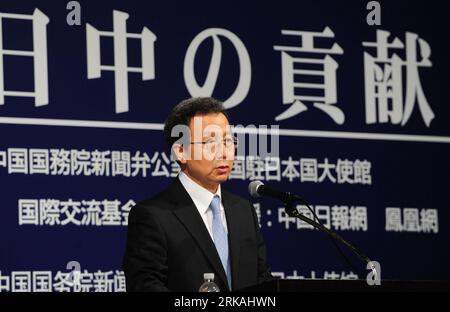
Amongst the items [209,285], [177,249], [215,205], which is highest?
[215,205]

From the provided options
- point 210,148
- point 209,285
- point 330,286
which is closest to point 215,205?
point 210,148

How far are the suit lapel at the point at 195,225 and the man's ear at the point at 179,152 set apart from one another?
0.12 metres

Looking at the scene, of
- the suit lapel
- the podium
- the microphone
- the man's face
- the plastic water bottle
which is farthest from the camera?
the man's face

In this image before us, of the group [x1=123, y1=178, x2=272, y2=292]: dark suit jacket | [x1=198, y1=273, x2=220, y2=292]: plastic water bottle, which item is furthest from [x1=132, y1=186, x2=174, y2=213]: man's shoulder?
[x1=198, y1=273, x2=220, y2=292]: plastic water bottle

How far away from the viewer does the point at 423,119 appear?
4.93m

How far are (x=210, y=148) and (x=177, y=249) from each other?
384 mm

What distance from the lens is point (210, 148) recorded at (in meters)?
3.40

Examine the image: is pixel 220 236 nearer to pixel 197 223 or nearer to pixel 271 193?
pixel 197 223

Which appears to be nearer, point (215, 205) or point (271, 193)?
point (271, 193)

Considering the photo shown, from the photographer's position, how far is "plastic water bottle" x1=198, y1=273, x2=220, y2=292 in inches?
125

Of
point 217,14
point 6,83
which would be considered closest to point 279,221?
point 217,14

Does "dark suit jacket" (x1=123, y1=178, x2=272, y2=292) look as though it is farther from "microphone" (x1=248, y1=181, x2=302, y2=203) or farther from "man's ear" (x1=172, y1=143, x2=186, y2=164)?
"microphone" (x1=248, y1=181, x2=302, y2=203)

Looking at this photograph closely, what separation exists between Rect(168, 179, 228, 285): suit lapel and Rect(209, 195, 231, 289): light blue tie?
2.1 inches

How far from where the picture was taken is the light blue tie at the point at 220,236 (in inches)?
132
